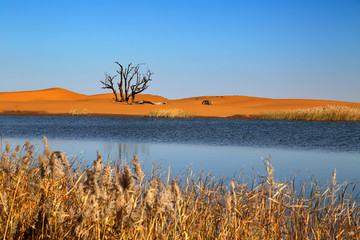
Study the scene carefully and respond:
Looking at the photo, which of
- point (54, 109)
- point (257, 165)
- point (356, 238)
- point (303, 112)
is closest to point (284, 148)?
point (257, 165)

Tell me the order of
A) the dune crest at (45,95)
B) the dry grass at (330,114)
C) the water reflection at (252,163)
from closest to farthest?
the water reflection at (252,163) < the dry grass at (330,114) < the dune crest at (45,95)

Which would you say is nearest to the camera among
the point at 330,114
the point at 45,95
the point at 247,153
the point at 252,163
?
the point at 252,163

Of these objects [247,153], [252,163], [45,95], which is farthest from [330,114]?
[45,95]

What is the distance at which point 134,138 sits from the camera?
17703mm

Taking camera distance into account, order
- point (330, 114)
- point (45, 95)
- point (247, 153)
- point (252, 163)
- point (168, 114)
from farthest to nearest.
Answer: point (45, 95) → point (168, 114) → point (330, 114) → point (247, 153) → point (252, 163)

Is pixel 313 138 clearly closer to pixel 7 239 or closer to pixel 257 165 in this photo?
pixel 257 165

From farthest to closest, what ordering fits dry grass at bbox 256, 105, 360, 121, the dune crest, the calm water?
the dune crest
dry grass at bbox 256, 105, 360, 121
the calm water

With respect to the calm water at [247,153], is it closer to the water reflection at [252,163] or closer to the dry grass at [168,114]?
the water reflection at [252,163]

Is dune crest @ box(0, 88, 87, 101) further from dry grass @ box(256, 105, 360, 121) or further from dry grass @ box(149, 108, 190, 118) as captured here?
dry grass @ box(256, 105, 360, 121)

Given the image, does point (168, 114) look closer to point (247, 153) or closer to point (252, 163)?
point (247, 153)

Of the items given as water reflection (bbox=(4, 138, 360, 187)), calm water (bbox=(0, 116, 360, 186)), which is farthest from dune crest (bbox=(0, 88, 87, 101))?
water reflection (bbox=(4, 138, 360, 187))

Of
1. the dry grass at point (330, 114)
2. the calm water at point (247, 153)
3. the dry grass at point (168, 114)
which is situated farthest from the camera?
the dry grass at point (168, 114)

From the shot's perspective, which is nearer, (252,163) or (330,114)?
(252,163)

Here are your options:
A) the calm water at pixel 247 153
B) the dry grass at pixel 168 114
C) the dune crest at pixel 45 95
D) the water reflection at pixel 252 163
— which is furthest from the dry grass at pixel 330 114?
the dune crest at pixel 45 95
